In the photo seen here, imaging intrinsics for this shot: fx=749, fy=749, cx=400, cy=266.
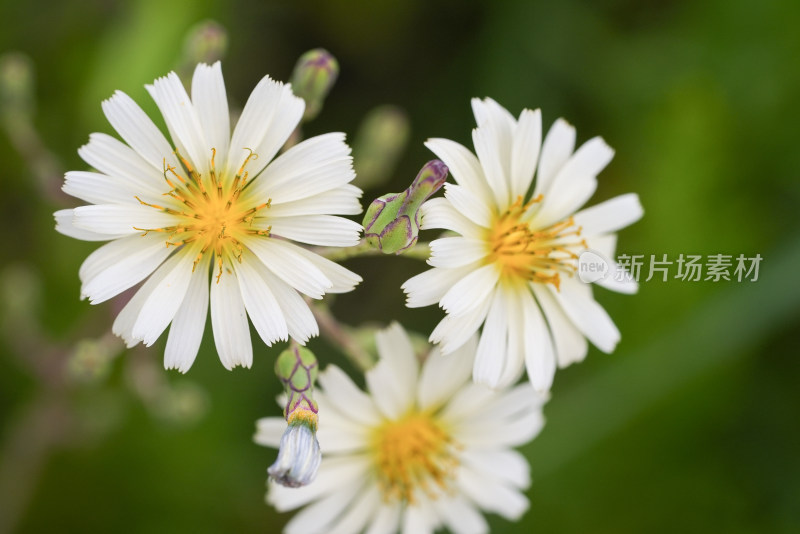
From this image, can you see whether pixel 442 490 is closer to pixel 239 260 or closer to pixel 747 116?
pixel 239 260

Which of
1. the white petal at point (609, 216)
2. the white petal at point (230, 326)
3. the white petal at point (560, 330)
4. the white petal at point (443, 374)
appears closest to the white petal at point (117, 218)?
the white petal at point (230, 326)

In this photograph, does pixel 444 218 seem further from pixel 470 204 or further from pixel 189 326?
pixel 189 326

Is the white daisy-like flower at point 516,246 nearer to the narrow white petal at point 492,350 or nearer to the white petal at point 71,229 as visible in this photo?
the narrow white petal at point 492,350

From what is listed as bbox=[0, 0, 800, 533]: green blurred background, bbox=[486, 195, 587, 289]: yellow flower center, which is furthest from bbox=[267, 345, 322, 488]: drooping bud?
bbox=[0, 0, 800, 533]: green blurred background


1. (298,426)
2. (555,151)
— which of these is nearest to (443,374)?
(298,426)

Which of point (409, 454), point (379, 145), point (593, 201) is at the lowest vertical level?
point (409, 454)

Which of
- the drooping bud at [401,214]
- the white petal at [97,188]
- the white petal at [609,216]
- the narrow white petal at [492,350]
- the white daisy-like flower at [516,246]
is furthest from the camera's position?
the white petal at [609,216]

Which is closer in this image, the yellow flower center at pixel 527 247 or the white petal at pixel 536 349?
the white petal at pixel 536 349
